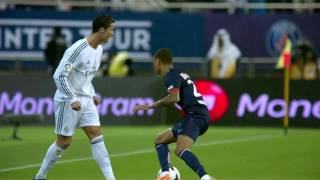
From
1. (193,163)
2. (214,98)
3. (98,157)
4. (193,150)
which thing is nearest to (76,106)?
(98,157)

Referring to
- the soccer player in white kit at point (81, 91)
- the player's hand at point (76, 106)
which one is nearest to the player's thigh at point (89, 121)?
the soccer player in white kit at point (81, 91)

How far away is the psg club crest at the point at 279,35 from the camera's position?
1179 inches

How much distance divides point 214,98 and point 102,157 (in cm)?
1198

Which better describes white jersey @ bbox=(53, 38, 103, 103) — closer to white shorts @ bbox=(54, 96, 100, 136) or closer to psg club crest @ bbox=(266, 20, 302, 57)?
white shorts @ bbox=(54, 96, 100, 136)

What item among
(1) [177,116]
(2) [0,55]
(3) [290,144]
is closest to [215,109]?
(1) [177,116]

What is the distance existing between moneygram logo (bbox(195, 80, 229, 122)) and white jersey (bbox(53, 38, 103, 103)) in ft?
38.4

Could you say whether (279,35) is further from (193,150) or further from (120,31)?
(193,150)

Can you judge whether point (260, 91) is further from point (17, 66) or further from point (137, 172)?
point (137, 172)

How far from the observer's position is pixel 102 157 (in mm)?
12406

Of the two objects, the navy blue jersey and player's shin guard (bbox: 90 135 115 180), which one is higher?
the navy blue jersey

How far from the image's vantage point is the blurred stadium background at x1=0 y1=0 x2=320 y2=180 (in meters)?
16.9

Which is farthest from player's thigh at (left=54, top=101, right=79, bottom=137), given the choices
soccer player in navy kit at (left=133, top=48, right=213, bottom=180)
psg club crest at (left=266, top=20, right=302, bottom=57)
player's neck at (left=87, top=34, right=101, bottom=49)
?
psg club crest at (left=266, top=20, right=302, bottom=57)

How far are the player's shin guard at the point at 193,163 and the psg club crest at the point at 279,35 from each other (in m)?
17.9

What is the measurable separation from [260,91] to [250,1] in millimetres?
7196
